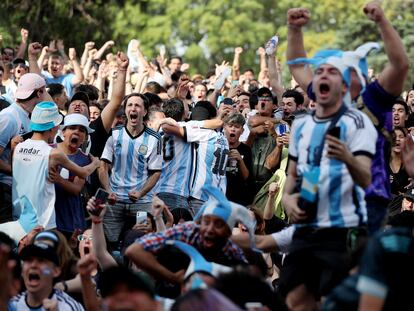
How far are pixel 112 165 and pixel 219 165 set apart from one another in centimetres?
131

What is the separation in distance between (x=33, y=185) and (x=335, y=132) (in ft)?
13.4

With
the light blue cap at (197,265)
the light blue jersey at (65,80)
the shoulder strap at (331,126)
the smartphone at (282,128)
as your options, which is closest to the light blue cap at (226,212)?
the light blue cap at (197,265)

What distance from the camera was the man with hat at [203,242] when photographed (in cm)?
994

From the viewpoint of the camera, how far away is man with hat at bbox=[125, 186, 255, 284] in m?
9.94

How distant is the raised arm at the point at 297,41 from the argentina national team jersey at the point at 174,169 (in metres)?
4.62

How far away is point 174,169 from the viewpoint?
14984 millimetres

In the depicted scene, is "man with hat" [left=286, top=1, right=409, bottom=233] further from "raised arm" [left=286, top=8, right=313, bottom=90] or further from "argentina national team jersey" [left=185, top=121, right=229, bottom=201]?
"argentina national team jersey" [left=185, top=121, right=229, bottom=201]

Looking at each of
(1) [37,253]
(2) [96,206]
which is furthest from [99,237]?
(1) [37,253]

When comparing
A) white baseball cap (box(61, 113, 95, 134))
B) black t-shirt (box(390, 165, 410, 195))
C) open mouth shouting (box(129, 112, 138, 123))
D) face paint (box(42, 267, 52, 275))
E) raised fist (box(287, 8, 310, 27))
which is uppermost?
raised fist (box(287, 8, 310, 27))

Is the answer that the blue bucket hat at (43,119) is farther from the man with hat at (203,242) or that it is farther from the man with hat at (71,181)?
the man with hat at (203,242)

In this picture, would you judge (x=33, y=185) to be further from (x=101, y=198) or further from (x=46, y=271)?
(x=46, y=271)

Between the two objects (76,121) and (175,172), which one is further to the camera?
(175,172)

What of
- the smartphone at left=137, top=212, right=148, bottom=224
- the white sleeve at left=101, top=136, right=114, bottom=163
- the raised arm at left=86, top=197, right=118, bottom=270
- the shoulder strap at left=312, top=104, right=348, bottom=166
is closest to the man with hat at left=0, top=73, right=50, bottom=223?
the white sleeve at left=101, top=136, right=114, bottom=163

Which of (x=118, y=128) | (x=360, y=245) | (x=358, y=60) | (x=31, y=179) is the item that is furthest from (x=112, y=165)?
(x=360, y=245)
